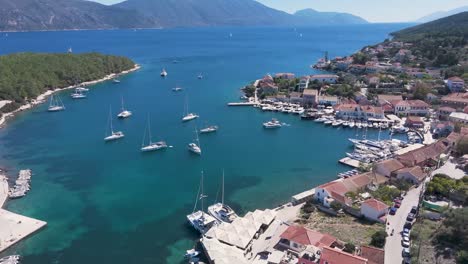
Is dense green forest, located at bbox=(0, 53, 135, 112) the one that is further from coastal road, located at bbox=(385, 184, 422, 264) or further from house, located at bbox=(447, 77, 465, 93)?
house, located at bbox=(447, 77, 465, 93)

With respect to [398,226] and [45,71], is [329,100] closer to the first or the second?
[398,226]

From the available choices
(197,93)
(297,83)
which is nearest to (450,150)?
(297,83)

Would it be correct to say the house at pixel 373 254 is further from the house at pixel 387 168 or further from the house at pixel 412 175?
the house at pixel 387 168

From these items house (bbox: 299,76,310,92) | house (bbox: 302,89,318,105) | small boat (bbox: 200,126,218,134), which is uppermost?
house (bbox: 299,76,310,92)

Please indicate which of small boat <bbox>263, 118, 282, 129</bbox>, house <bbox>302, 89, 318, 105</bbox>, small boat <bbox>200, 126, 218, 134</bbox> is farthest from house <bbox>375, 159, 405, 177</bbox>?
house <bbox>302, 89, 318, 105</bbox>

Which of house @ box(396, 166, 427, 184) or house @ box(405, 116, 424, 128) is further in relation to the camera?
house @ box(405, 116, 424, 128)

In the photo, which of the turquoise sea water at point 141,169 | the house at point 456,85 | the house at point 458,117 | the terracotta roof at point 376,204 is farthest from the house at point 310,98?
the terracotta roof at point 376,204
